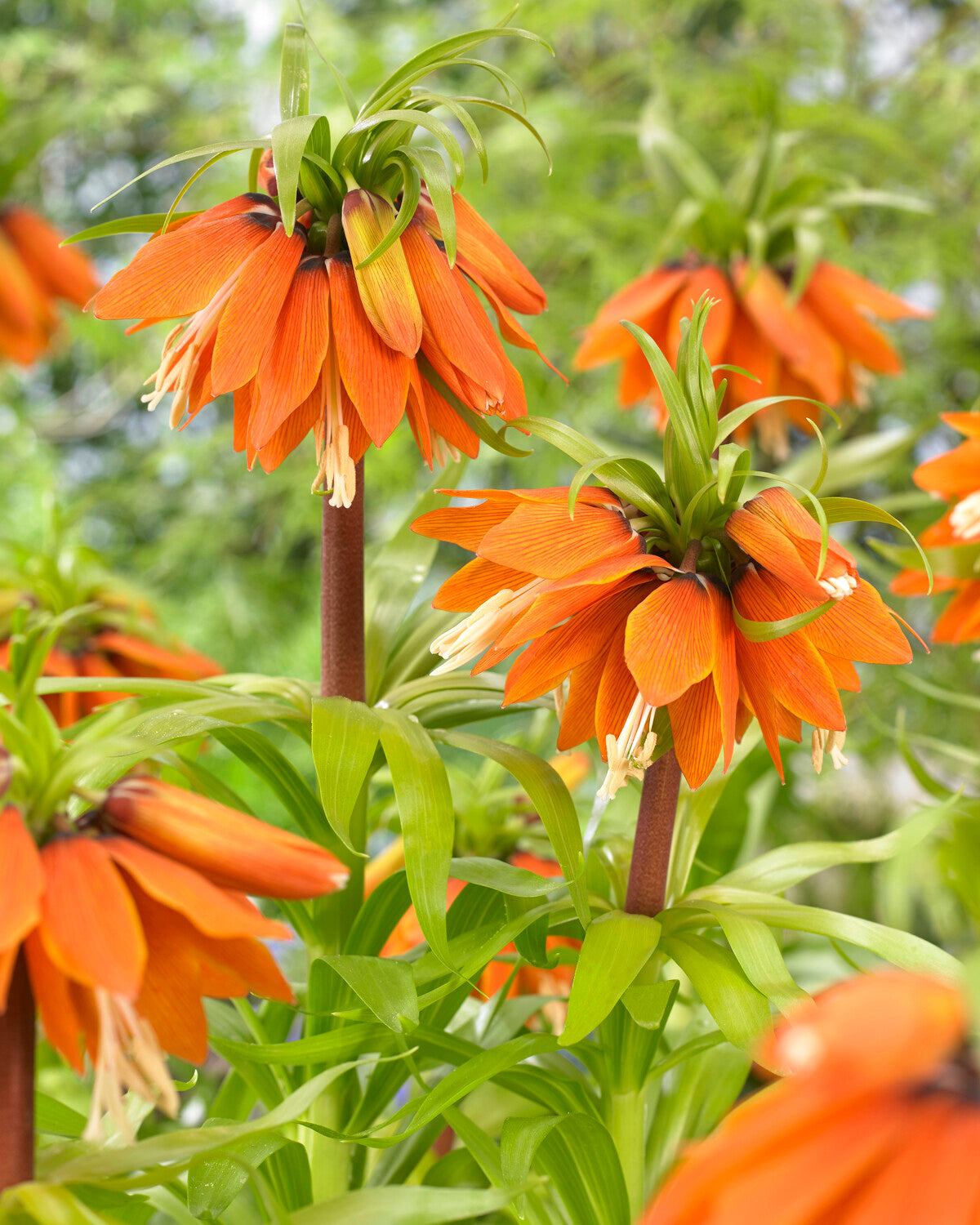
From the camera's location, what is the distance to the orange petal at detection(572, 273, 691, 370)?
69 cm

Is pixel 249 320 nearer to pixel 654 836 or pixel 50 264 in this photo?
pixel 654 836

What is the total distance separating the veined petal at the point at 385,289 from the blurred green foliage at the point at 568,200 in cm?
72

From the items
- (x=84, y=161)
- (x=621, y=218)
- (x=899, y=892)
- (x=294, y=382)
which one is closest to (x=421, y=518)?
(x=294, y=382)

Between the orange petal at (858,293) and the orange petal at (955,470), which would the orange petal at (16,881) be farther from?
the orange petal at (858,293)

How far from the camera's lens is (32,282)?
92cm

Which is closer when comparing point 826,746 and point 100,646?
point 826,746

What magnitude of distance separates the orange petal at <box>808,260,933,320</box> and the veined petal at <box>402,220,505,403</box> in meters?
0.43

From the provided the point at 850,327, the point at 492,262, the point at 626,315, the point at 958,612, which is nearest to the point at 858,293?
the point at 850,327

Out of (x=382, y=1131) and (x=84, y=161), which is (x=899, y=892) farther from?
(x=84, y=161)

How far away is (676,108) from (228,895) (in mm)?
1458

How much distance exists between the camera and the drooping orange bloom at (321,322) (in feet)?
1.08

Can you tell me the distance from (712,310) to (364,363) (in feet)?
1.39

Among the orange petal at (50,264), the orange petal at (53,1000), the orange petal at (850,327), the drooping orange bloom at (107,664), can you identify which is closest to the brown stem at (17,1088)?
the orange petal at (53,1000)

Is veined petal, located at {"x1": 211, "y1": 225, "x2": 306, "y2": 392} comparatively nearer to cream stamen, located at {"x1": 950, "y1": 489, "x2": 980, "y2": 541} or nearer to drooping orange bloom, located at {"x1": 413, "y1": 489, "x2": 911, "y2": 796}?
drooping orange bloom, located at {"x1": 413, "y1": 489, "x2": 911, "y2": 796}
